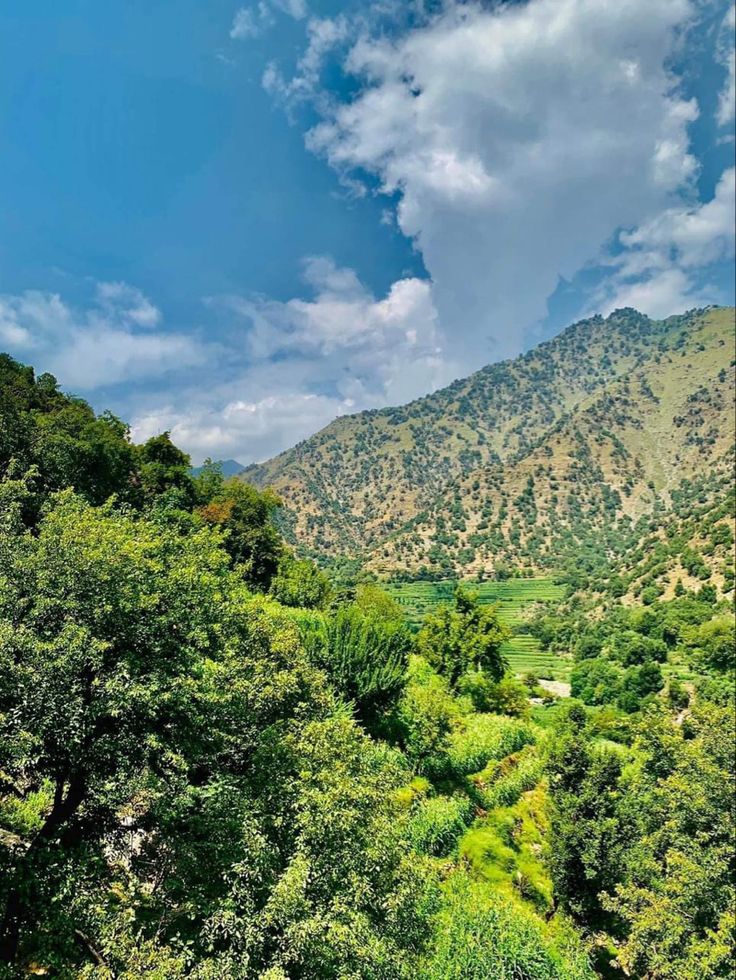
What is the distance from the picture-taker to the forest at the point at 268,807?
12.5 meters

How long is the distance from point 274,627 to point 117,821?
34.7ft

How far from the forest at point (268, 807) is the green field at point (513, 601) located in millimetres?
75031

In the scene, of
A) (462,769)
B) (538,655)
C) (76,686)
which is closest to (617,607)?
(538,655)

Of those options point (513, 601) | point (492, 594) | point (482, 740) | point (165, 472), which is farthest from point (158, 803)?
point (492, 594)

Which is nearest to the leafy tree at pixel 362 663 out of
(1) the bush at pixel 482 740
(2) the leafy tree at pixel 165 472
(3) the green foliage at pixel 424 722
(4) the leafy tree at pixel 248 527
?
(3) the green foliage at pixel 424 722

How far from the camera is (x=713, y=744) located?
25047 mm

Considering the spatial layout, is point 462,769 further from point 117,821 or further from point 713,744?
point 117,821

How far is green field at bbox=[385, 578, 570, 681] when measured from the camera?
354 feet

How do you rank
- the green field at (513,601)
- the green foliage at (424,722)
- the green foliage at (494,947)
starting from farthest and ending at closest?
the green field at (513,601), the green foliage at (424,722), the green foliage at (494,947)

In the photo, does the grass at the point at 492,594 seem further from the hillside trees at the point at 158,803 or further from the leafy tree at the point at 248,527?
the hillside trees at the point at 158,803

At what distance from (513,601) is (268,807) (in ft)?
493

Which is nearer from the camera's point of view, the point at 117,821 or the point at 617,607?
the point at 117,821

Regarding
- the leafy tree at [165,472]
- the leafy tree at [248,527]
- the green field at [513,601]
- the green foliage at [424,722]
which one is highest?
the leafy tree at [165,472]

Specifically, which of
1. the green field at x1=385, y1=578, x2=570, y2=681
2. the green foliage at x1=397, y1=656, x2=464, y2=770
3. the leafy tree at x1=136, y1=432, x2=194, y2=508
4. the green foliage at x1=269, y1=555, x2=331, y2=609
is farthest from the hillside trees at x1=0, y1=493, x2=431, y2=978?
the green field at x1=385, y1=578, x2=570, y2=681
